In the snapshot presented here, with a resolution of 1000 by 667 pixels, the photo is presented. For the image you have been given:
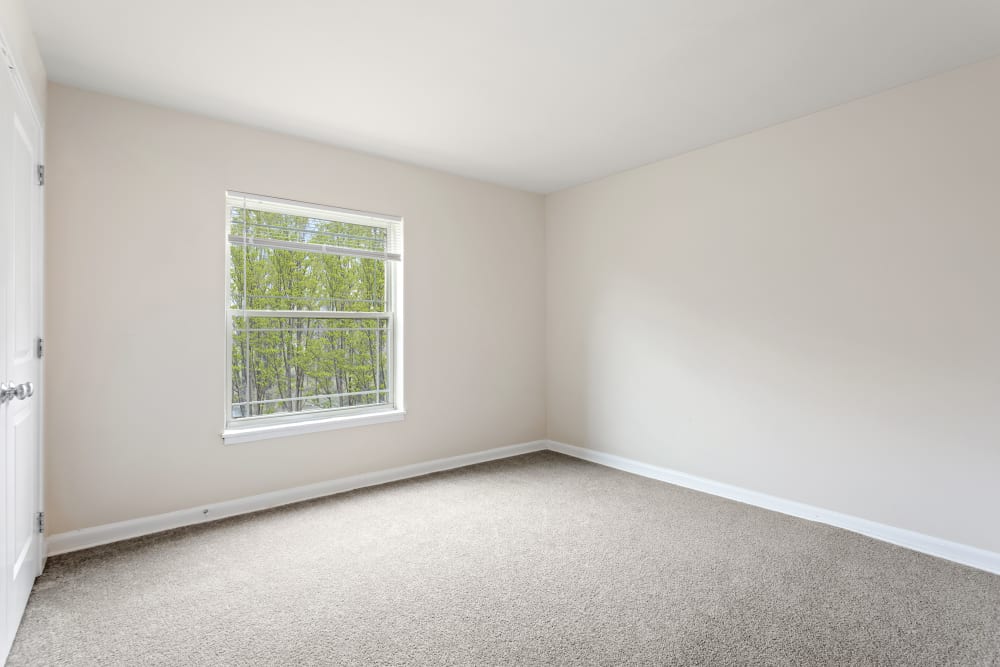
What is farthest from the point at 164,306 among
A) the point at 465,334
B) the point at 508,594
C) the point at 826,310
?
the point at 826,310

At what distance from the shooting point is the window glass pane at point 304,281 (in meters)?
3.50

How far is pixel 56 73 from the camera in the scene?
2.72m

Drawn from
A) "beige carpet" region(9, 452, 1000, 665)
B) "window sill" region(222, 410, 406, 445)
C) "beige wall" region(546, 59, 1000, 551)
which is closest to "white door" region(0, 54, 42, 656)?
"beige carpet" region(9, 452, 1000, 665)

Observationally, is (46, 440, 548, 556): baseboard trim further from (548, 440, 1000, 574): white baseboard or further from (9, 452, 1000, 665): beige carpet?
(548, 440, 1000, 574): white baseboard

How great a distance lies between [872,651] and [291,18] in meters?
3.43

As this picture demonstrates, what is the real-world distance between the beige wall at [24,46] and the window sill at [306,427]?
6.54 ft

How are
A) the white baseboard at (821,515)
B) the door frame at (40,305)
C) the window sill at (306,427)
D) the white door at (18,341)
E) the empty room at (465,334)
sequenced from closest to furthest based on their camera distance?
the white door at (18,341), the empty room at (465,334), the door frame at (40,305), the white baseboard at (821,515), the window sill at (306,427)

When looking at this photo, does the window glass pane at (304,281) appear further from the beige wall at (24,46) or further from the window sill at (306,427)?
the beige wall at (24,46)

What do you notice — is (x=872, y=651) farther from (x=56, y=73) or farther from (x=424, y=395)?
(x=56, y=73)

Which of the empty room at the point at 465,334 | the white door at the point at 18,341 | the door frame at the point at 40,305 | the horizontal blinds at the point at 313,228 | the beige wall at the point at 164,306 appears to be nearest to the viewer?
the white door at the point at 18,341

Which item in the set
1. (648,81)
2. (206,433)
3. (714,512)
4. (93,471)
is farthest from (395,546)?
(648,81)

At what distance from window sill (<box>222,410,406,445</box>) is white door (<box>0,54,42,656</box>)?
99 centimetres

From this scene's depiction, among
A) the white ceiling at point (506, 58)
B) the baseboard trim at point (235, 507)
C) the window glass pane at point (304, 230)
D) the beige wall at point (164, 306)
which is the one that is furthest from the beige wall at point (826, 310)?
the window glass pane at point (304, 230)

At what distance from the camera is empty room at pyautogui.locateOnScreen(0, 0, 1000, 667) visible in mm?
2186
